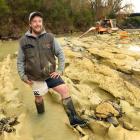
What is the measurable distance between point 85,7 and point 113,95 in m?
42.8

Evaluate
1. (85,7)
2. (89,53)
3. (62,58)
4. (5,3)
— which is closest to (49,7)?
(5,3)

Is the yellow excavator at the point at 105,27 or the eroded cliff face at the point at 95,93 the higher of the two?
the eroded cliff face at the point at 95,93

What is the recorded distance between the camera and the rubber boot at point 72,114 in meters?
6.02

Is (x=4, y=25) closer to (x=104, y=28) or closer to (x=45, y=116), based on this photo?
(x=104, y=28)

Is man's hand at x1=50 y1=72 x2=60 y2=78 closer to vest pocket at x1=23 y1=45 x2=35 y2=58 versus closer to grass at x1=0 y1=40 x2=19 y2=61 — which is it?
vest pocket at x1=23 y1=45 x2=35 y2=58

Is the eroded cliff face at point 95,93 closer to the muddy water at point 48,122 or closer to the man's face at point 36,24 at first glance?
the muddy water at point 48,122

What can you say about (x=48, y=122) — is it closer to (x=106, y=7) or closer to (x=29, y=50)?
(x=29, y=50)

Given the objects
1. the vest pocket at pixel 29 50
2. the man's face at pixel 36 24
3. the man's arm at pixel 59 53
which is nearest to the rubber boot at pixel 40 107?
the man's arm at pixel 59 53

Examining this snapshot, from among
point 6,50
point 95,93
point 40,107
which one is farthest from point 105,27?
point 40,107

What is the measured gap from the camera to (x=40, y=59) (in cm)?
592

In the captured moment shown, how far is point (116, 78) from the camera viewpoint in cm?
897

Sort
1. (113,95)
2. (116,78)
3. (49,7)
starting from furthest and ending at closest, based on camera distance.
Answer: (49,7), (116,78), (113,95)

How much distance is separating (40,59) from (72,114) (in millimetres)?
1052

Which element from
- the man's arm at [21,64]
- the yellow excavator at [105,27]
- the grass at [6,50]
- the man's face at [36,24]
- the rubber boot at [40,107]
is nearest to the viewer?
the man's face at [36,24]
